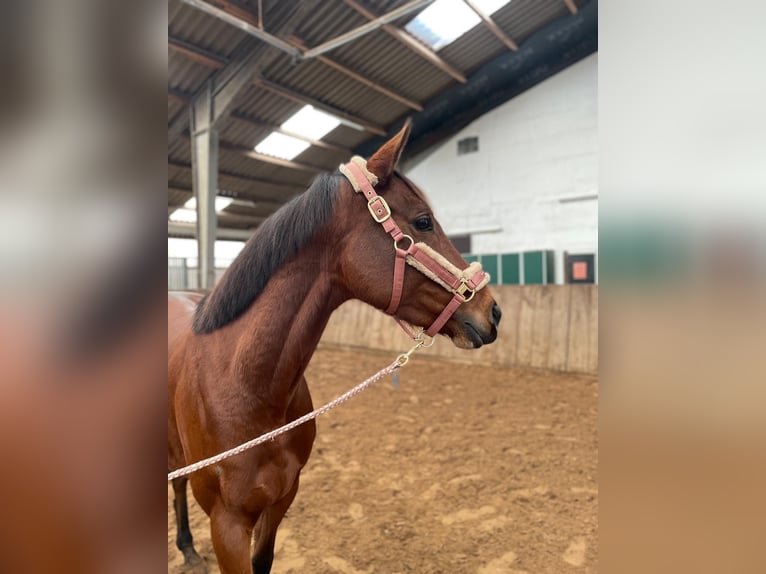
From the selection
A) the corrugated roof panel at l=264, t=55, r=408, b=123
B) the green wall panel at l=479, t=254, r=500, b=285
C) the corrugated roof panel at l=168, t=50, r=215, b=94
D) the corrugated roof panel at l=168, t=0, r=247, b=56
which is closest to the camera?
the corrugated roof panel at l=168, t=0, r=247, b=56

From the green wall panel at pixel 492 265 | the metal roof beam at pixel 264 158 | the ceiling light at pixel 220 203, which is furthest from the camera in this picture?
the ceiling light at pixel 220 203

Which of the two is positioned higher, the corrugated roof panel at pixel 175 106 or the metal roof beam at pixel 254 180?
the corrugated roof panel at pixel 175 106

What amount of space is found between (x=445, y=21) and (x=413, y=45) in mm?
720

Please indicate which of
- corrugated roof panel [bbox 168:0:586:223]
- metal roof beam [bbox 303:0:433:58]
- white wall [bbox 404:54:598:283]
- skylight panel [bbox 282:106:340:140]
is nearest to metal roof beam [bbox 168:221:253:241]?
corrugated roof panel [bbox 168:0:586:223]

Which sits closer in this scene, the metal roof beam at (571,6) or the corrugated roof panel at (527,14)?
the metal roof beam at (571,6)

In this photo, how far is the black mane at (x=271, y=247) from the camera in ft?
4.15

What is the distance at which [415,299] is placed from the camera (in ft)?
4.30

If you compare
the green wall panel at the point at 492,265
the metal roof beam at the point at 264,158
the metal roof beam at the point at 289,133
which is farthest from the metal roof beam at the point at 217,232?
the green wall panel at the point at 492,265

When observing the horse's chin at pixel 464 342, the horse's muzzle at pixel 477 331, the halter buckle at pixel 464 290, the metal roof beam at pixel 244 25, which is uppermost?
the metal roof beam at pixel 244 25

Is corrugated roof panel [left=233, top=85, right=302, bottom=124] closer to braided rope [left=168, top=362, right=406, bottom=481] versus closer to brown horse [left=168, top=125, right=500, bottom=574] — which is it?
brown horse [left=168, top=125, right=500, bottom=574]

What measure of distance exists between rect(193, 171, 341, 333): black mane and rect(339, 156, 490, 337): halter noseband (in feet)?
0.30

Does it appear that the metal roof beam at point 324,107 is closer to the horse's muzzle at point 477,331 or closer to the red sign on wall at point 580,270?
the red sign on wall at point 580,270

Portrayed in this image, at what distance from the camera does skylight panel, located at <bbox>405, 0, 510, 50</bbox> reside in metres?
7.54

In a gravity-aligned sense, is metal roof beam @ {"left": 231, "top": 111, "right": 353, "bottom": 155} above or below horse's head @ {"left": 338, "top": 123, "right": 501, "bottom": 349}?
above
